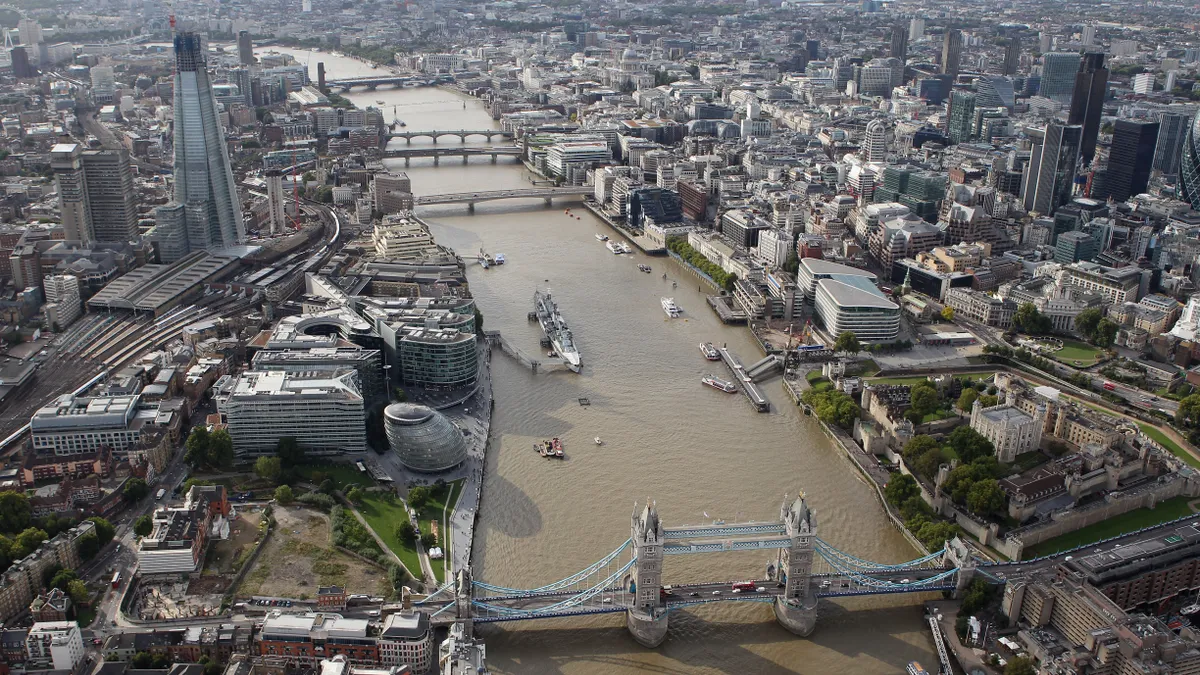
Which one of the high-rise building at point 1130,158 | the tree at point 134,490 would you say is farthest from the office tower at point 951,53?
the tree at point 134,490

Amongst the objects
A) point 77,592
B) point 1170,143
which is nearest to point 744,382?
point 77,592

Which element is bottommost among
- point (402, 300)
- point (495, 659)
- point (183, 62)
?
point (495, 659)

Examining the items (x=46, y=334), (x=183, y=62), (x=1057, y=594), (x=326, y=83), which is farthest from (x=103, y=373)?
(x=326, y=83)

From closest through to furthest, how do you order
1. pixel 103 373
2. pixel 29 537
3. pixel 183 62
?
pixel 29 537 → pixel 103 373 → pixel 183 62

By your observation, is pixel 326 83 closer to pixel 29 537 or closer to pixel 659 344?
pixel 659 344

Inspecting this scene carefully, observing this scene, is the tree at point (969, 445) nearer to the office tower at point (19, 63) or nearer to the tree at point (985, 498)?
the tree at point (985, 498)

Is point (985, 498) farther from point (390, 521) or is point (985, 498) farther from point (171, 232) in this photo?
point (171, 232)
